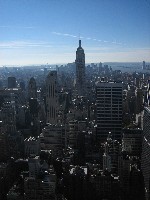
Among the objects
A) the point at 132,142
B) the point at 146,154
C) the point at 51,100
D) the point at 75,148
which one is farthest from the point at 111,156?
the point at 51,100

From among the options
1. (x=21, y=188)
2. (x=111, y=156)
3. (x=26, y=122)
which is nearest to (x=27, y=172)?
(x=21, y=188)

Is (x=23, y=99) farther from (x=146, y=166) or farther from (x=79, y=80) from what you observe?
(x=146, y=166)

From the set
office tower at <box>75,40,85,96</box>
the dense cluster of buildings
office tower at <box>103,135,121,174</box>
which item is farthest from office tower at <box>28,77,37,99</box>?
office tower at <box>103,135,121,174</box>

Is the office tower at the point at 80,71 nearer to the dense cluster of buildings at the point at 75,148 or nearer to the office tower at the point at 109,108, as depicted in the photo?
the dense cluster of buildings at the point at 75,148

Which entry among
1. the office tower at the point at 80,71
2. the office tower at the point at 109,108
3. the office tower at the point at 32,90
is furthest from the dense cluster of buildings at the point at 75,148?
the office tower at the point at 80,71

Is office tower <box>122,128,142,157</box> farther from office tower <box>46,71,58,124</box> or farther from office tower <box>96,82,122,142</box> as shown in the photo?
office tower <box>46,71,58,124</box>

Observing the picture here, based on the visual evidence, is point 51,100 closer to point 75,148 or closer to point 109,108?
point 109,108
